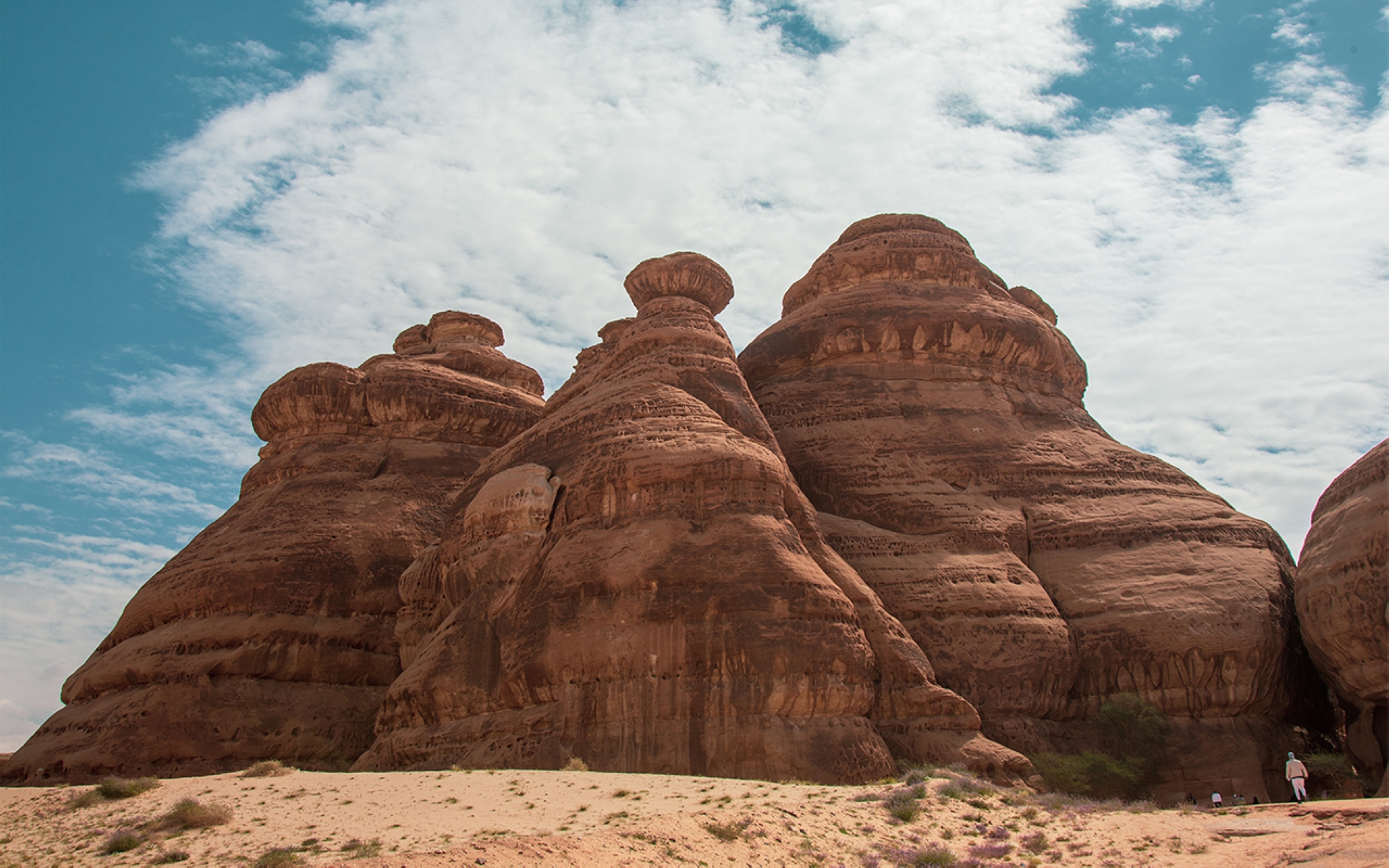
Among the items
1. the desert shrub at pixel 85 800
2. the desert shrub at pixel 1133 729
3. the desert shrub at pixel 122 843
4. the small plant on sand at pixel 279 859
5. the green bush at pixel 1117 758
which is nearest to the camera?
the small plant on sand at pixel 279 859

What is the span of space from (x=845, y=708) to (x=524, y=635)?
6.24 metres

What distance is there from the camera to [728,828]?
13.4 meters

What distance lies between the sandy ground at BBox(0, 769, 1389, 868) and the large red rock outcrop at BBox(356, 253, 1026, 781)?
139 cm

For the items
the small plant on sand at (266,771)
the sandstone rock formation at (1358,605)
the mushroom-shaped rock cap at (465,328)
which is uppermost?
the mushroom-shaped rock cap at (465,328)

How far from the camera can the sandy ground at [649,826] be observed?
491 inches

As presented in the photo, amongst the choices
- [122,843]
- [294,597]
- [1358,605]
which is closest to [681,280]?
[294,597]

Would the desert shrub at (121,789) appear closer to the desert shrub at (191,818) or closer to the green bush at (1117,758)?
the desert shrub at (191,818)

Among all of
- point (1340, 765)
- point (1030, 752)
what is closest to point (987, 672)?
point (1030, 752)

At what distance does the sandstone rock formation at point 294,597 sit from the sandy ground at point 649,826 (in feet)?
25.3

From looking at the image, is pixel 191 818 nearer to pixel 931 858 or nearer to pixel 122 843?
pixel 122 843

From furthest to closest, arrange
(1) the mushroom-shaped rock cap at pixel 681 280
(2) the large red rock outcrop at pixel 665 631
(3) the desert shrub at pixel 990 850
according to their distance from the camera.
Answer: (1) the mushroom-shaped rock cap at pixel 681 280 < (2) the large red rock outcrop at pixel 665 631 < (3) the desert shrub at pixel 990 850

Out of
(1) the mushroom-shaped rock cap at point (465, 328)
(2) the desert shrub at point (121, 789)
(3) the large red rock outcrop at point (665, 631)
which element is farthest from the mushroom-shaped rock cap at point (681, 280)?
(2) the desert shrub at point (121, 789)

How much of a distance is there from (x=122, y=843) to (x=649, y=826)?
6.70 m

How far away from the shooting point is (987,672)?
21297 millimetres
